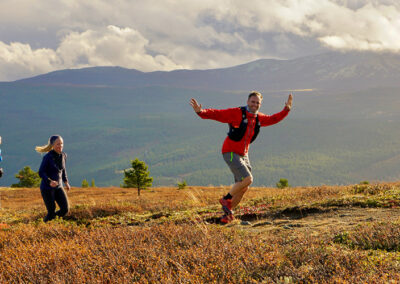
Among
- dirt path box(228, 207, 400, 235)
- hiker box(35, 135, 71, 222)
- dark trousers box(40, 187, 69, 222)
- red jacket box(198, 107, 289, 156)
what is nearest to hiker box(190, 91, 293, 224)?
red jacket box(198, 107, 289, 156)

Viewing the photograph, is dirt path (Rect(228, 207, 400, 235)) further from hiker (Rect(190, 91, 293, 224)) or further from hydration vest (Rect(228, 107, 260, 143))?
hydration vest (Rect(228, 107, 260, 143))

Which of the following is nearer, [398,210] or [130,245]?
[130,245]

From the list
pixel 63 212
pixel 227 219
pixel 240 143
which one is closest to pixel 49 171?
pixel 63 212

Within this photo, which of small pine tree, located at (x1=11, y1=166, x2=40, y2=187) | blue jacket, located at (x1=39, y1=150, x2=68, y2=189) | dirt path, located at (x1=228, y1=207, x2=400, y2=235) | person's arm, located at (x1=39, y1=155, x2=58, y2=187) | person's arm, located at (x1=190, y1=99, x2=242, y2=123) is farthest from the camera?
small pine tree, located at (x1=11, y1=166, x2=40, y2=187)

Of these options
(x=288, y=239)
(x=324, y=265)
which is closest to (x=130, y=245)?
(x=288, y=239)

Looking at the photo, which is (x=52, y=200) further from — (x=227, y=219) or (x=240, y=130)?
(x=240, y=130)

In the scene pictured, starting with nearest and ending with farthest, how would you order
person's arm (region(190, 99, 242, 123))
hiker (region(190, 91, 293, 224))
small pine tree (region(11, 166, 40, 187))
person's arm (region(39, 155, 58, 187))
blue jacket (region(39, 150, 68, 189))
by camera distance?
1. person's arm (region(190, 99, 242, 123))
2. hiker (region(190, 91, 293, 224))
3. person's arm (region(39, 155, 58, 187))
4. blue jacket (region(39, 150, 68, 189))
5. small pine tree (region(11, 166, 40, 187))

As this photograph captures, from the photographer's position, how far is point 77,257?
13.5ft

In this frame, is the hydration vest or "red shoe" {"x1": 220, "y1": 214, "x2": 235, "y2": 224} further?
the hydration vest

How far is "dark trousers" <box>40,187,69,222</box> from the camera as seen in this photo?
8.52 m

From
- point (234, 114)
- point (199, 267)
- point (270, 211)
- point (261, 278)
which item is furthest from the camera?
point (270, 211)

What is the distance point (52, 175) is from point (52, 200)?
634 mm

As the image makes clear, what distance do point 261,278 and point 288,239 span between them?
1.54 metres

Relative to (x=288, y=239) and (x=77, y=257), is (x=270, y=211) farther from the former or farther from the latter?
(x=77, y=257)
